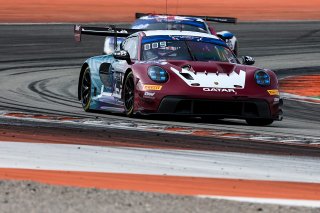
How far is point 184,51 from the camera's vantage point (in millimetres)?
14758

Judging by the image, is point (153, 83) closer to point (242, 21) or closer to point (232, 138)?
point (232, 138)

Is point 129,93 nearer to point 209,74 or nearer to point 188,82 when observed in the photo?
point 188,82

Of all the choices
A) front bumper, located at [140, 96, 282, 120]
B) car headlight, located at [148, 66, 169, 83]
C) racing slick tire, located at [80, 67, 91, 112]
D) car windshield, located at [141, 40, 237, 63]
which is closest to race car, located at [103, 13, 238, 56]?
racing slick tire, located at [80, 67, 91, 112]

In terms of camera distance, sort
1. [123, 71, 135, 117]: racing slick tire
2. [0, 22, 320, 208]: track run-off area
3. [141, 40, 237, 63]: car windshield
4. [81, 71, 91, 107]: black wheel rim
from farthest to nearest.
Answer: [81, 71, 91, 107]: black wheel rim, [141, 40, 237, 63]: car windshield, [123, 71, 135, 117]: racing slick tire, [0, 22, 320, 208]: track run-off area

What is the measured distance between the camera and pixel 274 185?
8422 mm

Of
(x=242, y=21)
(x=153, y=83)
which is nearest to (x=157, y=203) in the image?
(x=153, y=83)

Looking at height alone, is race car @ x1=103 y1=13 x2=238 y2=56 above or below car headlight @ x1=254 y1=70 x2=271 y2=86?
below

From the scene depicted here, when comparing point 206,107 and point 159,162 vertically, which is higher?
point 159,162

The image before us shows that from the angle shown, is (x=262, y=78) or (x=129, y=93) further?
(x=129, y=93)

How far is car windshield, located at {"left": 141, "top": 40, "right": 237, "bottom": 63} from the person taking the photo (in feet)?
48.1

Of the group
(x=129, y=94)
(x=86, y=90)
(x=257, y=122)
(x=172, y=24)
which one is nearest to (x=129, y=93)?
(x=129, y=94)

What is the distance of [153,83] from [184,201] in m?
6.69

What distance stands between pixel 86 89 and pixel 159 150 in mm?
6165

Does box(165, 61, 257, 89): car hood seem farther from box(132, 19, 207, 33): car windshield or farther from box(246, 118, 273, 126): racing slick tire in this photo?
box(132, 19, 207, 33): car windshield
